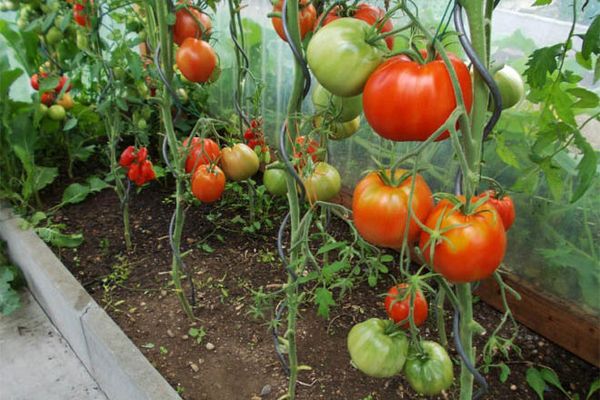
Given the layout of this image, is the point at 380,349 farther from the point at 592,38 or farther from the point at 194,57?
the point at 194,57

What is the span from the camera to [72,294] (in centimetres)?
162

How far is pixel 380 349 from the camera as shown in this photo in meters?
0.93

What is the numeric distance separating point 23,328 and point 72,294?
0.47m

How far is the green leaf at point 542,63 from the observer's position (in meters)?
0.92

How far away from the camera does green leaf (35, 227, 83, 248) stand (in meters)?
1.92

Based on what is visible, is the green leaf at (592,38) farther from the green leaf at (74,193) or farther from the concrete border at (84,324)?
the green leaf at (74,193)

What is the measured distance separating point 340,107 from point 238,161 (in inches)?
29.6

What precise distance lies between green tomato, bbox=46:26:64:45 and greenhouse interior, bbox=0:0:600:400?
0.14 feet

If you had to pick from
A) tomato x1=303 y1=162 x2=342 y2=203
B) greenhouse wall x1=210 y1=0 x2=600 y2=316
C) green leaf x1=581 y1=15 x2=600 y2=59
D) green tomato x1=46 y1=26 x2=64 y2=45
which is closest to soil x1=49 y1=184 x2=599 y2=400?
greenhouse wall x1=210 y1=0 x2=600 y2=316

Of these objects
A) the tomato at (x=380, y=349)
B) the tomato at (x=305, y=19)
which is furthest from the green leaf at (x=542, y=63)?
the tomato at (x=380, y=349)

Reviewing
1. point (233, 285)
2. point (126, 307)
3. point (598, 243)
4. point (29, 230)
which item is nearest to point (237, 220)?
point (233, 285)

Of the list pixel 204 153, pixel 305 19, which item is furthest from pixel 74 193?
pixel 305 19

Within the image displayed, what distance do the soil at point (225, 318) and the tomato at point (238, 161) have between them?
0.32m

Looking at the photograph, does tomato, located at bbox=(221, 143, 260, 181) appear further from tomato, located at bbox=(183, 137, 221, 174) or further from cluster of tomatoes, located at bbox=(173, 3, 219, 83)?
cluster of tomatoes, located at bbox=(173, 3, 219, 83)
